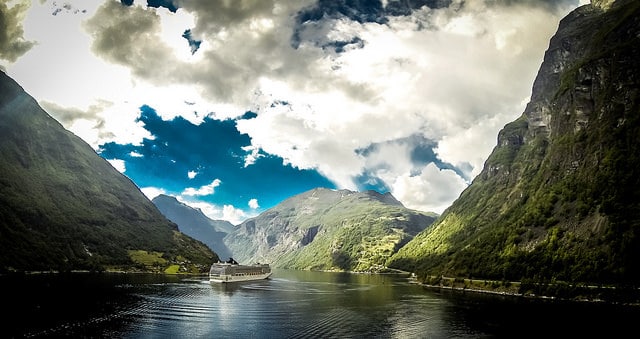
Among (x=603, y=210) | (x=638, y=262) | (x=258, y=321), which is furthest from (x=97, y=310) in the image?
(x=603, y=210)

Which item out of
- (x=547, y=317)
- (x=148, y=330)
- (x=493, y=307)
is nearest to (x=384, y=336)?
(x=148, y=330)

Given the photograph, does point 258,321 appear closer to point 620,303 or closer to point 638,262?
point 620,303

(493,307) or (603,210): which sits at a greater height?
(603,210)

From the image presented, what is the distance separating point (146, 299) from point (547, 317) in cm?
12327

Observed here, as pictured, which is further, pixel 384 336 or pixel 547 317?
pixel 547 317

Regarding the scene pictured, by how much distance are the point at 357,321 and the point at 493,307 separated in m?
61.4

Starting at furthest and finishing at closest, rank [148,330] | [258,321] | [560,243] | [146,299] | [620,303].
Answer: [560,243] < [620,303] < [146,299] < [258,321] < [148,330]

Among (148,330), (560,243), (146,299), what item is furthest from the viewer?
(560,243)

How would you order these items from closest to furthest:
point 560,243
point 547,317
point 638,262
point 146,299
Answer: point 547,317, point 146,299, point 638,262, point 560,243

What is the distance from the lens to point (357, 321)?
331 ft

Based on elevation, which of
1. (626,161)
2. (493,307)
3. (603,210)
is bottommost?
(493,307)

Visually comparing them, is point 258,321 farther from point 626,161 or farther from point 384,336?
point 626,161

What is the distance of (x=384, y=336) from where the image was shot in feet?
272

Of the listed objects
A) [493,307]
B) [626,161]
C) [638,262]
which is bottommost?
[493,307]
